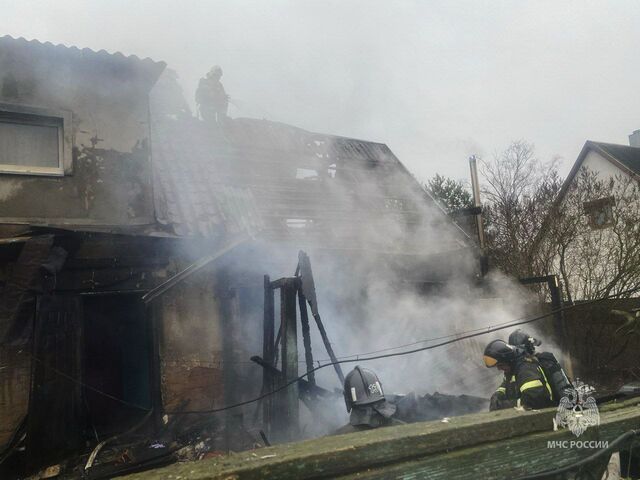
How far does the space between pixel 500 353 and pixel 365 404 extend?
1.72 meters

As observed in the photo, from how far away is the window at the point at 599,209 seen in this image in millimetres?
12219

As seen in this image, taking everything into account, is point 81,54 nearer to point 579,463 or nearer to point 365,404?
point 365,404

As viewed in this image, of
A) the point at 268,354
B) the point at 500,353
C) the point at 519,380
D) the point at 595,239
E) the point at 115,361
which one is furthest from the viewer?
the point at 595,239

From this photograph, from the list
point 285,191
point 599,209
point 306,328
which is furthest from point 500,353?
point 599,209

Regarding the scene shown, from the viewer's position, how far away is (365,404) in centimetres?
532

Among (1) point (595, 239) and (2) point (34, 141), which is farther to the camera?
(1) point (595, 239)

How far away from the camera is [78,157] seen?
7.93 metres

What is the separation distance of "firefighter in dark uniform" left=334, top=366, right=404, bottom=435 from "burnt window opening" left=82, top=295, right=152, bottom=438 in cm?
398

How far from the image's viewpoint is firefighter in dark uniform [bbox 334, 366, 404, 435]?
17.0 ft

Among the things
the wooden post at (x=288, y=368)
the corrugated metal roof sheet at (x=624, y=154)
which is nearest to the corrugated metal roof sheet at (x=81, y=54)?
the wooden post at (x=288, y=368)

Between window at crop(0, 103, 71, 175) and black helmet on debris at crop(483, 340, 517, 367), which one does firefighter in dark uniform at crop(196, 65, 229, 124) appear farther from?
black helmet on debris at crop(483, 340, 517, 367)

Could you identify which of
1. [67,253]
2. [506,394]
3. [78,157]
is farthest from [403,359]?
[78,157]

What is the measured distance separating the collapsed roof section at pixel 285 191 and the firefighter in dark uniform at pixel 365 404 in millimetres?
3914

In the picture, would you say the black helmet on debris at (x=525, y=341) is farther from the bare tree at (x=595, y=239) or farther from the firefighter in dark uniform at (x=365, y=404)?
the bare tree at (x=595, y=239)
